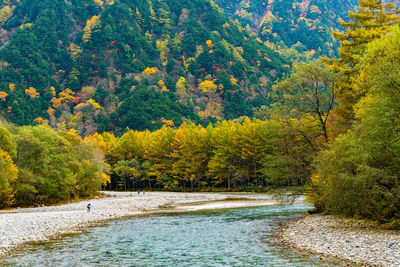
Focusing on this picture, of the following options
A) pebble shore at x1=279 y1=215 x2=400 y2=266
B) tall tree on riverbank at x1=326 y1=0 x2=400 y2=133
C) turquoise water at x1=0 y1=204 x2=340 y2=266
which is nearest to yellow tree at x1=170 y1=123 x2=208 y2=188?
tall tree on riverbank at x1=326 y1=0 x2=400 y2=133

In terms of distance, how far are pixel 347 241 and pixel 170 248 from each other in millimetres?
11063

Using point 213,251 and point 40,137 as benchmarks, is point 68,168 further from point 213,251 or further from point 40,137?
point 213,251

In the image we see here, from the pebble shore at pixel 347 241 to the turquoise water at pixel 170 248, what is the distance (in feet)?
4.19

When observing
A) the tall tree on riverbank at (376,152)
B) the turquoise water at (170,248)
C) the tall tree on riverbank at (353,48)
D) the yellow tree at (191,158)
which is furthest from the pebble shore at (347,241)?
the yellow tree at (191,158)

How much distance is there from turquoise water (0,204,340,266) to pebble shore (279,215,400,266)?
4.19 feet

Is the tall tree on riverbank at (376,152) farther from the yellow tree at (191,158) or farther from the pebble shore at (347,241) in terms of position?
the yellow tree at (191,158)

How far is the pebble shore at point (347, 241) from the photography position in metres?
17.5

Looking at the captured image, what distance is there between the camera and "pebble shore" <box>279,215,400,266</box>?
17.5 m

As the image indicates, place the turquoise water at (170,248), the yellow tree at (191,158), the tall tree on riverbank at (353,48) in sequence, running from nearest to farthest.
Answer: the turquoise water at (170,248)
the tall tree on riverbank at (353,48)
the yellow tree at (191,158)

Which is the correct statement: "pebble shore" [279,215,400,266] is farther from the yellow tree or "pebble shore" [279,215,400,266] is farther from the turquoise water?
the yellow tree

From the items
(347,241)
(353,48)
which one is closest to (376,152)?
(347,241)

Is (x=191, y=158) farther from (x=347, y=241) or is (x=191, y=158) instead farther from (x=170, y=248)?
(x=347, y=241)

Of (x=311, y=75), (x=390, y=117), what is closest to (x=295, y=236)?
(x=390, y=117)

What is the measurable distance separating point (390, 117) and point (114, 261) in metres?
17.9
